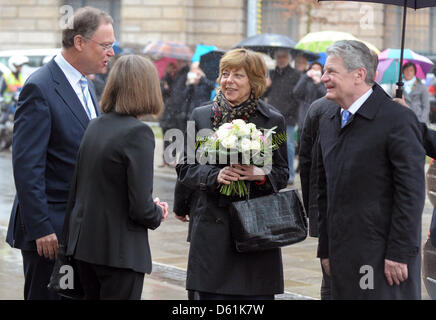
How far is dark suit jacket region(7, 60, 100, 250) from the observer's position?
4840 mm

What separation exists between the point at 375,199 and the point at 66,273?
156 centimetres

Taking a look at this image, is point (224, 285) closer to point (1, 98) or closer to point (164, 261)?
point (164, 261)

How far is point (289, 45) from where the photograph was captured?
16578 millimetres

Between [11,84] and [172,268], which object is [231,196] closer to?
[172,268]

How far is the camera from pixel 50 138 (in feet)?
16.4

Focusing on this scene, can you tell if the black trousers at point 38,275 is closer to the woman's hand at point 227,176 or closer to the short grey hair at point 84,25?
the woman's hand at point 227,176

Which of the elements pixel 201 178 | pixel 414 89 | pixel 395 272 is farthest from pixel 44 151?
pixel 414 89

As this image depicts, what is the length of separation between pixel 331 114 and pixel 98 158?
1277mm

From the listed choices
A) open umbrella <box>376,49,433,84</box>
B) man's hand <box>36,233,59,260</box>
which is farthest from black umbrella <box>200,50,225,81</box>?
man's hand <box>36,233,59,260</box>

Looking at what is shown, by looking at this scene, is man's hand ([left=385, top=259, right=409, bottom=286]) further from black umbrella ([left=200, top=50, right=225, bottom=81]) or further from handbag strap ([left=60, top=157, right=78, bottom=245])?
black umbrella ([left=200, top=50, right=225, bottom=81])

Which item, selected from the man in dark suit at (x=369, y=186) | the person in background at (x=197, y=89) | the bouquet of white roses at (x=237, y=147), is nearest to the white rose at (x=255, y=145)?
the bouquet of white roses at (x=237, y=147)

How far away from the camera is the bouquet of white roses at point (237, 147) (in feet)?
16.7

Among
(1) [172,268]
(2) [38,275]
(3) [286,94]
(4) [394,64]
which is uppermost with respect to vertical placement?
(2) [38,275]

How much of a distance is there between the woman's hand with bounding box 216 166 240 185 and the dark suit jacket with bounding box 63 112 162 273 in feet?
2.21
